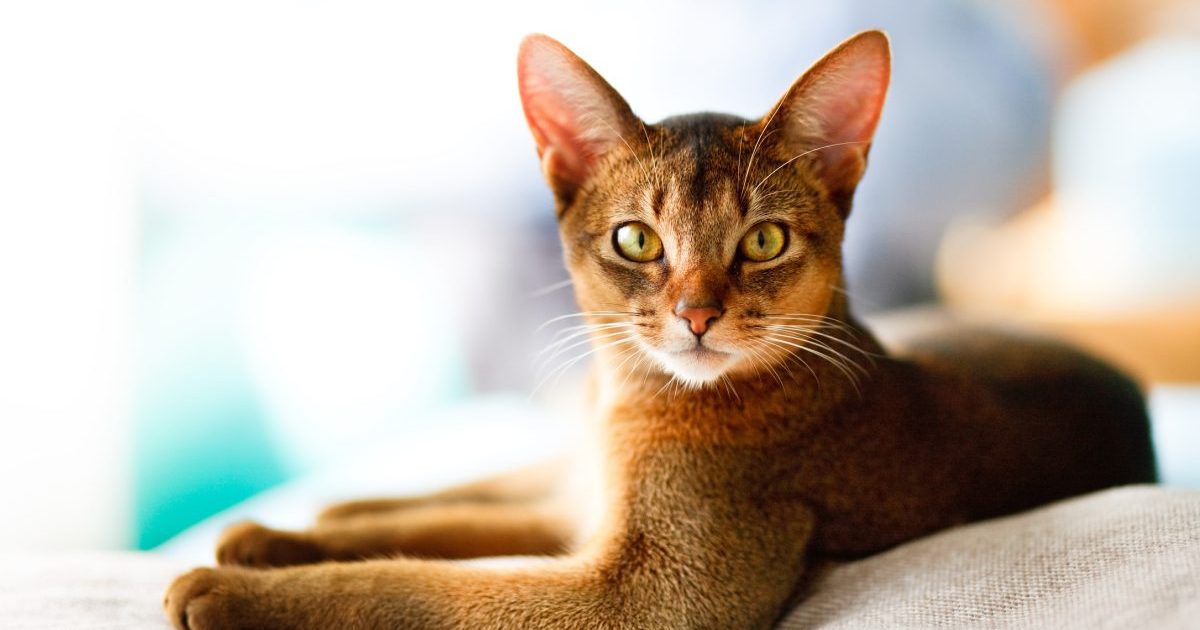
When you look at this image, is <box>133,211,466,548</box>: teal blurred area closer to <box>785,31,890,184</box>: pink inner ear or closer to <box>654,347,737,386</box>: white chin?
<box>654,347,737,386</box>: white chin

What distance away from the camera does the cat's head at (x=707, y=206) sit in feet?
3.59

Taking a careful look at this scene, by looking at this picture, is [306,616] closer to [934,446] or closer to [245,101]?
[934,446]

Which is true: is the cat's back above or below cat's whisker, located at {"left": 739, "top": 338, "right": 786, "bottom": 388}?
below

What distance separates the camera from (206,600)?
970 mm

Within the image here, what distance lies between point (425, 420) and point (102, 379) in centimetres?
108

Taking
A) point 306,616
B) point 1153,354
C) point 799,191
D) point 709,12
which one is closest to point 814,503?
point 799,191

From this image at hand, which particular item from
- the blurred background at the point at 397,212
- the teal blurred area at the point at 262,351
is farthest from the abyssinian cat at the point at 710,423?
the teal blurred area at the point at 262,351

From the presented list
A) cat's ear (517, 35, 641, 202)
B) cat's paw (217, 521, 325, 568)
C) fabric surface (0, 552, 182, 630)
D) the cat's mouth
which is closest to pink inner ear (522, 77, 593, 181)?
cat's ear (517, 35, 641, 202)

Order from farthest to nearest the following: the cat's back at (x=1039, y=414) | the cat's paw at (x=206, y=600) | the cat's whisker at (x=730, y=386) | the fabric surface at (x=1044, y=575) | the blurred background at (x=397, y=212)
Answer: the blurred background at (x=397, y=212) → the cat's back at (x=1039, y=414) → the cat's whisker at (x=730, y=386) → the cat's paw at (x=206, y=600) → the fabric surface at (x=1044, y=575)

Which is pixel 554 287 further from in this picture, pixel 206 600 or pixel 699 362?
pixel 206 600

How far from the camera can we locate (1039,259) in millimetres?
3455

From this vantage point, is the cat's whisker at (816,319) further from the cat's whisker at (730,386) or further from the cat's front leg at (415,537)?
the cat's front leg at (415,537)

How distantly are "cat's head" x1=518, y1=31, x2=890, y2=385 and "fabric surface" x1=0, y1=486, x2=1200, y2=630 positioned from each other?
34 centimetres

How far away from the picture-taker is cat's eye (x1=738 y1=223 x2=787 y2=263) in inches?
44.8
